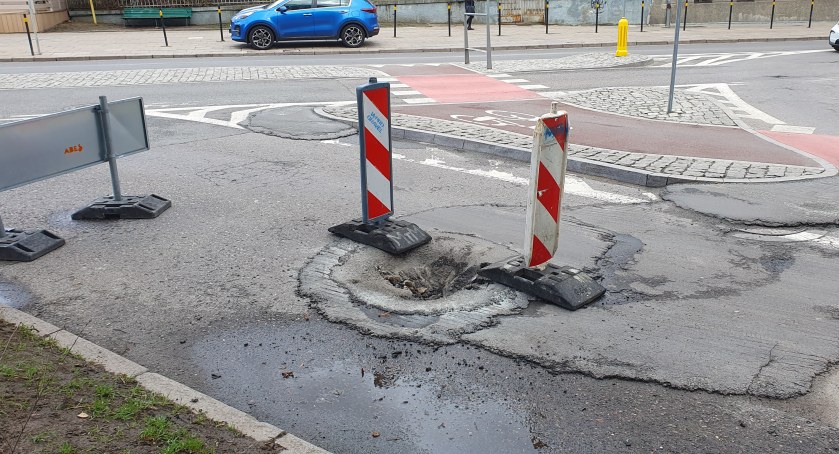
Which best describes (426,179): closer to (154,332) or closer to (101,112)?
(101,112)

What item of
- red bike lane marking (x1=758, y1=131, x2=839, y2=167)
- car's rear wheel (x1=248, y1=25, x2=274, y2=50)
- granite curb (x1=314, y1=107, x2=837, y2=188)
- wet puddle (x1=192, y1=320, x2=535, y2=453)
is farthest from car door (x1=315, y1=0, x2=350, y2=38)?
wet puddle (x1=192, y1=320, x2=535, y2=453)

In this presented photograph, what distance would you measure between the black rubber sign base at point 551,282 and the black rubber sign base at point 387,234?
29.8 inches

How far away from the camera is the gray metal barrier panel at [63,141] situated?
242 inches

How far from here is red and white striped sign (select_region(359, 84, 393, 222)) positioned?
230 inches

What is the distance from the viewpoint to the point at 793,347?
14.7 ft

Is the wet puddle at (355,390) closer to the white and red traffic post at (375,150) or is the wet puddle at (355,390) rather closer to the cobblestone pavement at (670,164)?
the white and red traffic post at (375,150)

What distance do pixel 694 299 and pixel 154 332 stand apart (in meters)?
3.56

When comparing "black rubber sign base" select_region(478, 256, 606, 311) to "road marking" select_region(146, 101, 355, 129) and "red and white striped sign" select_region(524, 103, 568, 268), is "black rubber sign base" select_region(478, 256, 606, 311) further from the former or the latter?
"road marking" select_region(146, 101, 355, 129)

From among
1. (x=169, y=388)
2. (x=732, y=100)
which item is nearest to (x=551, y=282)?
(x=169, y=388)

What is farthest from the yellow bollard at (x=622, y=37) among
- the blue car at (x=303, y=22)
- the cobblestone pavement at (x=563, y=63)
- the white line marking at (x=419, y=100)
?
the blue car at (x=303, y=22)

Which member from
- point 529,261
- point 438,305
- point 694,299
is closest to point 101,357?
point 438,305

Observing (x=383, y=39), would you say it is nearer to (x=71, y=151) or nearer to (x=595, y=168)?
(x=595, y=168)

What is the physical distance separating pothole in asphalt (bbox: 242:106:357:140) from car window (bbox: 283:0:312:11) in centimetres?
1136

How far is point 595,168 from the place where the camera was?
8.50 meters
